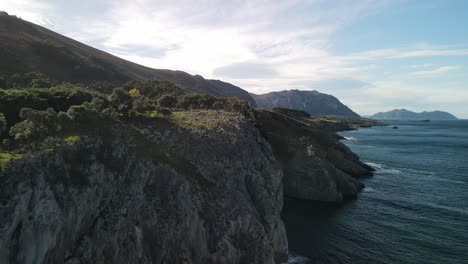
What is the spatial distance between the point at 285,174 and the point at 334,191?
1237cm

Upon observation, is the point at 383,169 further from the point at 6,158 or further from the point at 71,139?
the point at 6,158

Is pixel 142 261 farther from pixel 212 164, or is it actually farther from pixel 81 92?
pixel 81 92

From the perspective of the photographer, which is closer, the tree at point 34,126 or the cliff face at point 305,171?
the tree at point 34,126

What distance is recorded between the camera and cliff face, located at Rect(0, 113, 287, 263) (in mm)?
24547

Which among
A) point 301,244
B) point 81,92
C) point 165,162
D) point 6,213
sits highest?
point 81,92

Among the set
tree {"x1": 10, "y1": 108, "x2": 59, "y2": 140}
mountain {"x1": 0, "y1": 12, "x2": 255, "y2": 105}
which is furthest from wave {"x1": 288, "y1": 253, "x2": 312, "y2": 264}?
mountain {"x1": 0, "y1": 12, "x2": 255, "y2": 105}

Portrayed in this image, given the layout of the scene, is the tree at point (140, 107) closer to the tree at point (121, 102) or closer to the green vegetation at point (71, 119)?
the green vegetation at point (71, 119)

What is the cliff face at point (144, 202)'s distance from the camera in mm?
24547

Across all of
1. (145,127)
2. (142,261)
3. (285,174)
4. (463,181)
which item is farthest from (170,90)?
(463,181)

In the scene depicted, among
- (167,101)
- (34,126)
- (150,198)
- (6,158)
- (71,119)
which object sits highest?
(167,101)

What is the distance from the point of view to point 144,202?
106 feet

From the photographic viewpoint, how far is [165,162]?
36750 mm

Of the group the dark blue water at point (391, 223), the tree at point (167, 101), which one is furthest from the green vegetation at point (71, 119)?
the dark blue water at point (391, 223)

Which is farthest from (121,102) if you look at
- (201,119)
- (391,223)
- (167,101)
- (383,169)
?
(383,169)
